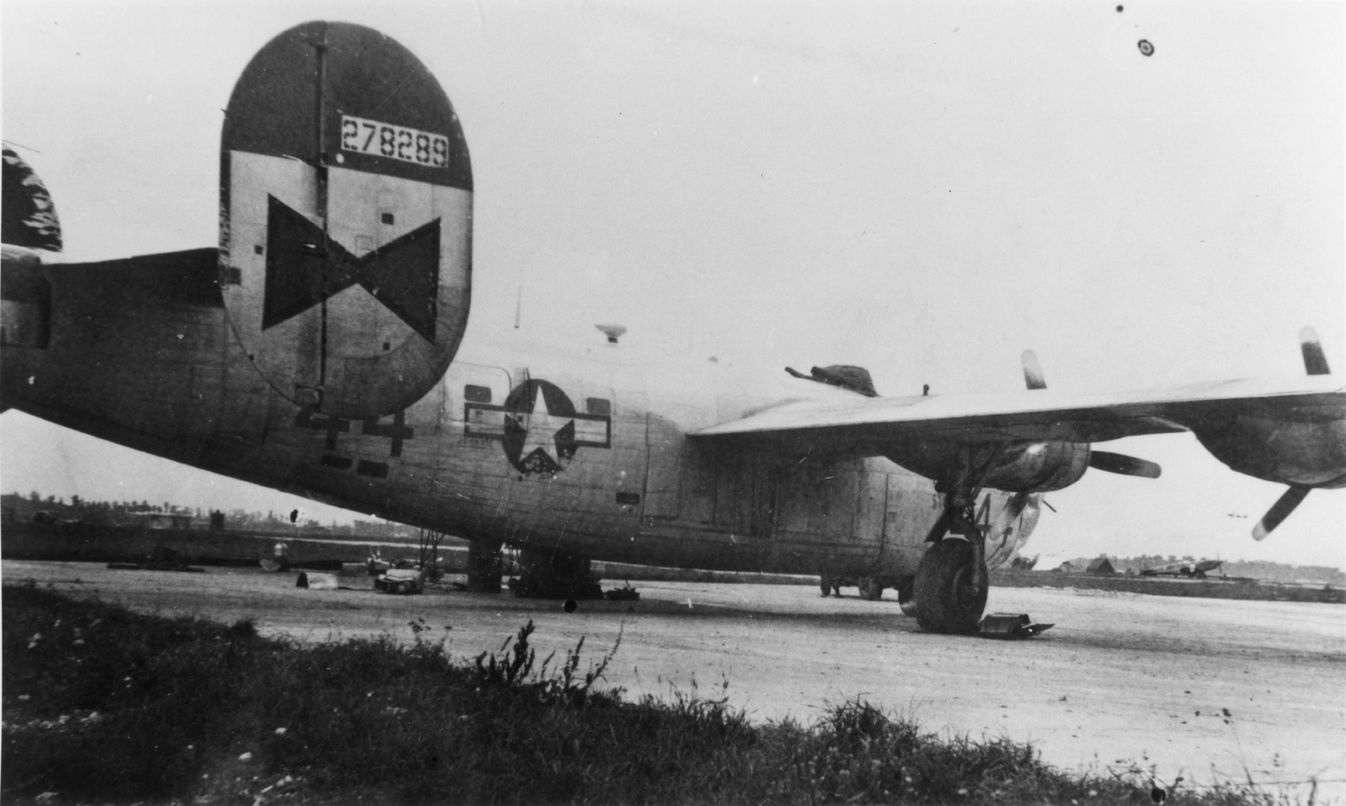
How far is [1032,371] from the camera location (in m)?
13.6

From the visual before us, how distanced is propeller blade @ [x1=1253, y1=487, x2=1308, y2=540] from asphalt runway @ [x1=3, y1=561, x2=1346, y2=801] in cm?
145

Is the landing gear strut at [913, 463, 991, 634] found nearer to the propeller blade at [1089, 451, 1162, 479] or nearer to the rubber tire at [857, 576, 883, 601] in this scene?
the propeller blade at [1089, 451, 1162, 479]

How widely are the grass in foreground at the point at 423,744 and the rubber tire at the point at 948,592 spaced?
6.95 meters

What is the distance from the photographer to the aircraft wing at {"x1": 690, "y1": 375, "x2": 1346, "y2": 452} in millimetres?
9562

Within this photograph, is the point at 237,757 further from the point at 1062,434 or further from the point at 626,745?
the point at 1062,434

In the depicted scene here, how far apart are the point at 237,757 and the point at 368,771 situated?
0.77m

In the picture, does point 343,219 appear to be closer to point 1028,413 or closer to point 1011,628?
point 1028,413

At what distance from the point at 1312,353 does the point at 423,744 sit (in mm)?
9197

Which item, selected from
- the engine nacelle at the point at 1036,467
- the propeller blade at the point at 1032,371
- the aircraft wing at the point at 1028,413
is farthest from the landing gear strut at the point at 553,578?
the propeller blade at the point at 1032,371

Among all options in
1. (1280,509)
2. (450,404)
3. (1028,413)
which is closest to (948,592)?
(1028,413)

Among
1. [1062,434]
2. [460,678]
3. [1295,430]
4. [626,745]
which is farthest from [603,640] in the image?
[1295,430]

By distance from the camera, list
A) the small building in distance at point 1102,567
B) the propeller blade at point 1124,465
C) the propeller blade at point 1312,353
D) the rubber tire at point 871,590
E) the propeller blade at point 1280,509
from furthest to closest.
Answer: the small building in distance at point 1102,567
the rubber tire at point 871,590
the propeller blade at point 1124,465
the propeller blade at point 1280,509
the propeller blade at point 1312,353

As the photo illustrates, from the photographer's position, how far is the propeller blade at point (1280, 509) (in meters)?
9.96

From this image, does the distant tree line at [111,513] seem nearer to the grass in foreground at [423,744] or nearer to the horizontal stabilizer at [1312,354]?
the grass in foreground at [423,744]
